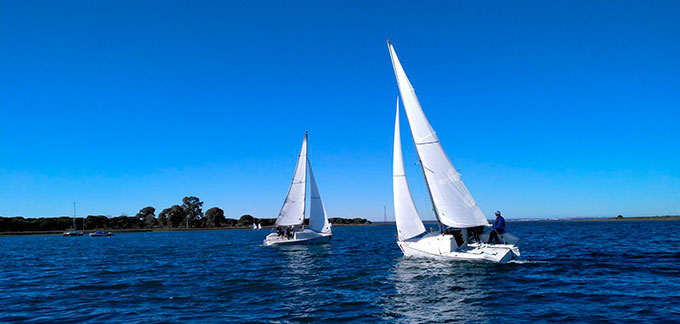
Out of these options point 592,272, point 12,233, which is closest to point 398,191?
point 592,272

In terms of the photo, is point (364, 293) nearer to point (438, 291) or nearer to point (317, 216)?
point (438, 291)

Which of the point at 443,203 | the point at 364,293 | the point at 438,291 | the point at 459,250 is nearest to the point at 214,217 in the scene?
the point at 443,203

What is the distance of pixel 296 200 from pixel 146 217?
148700 millimetres

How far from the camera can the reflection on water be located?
49.1 ft

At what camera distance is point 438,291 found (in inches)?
746

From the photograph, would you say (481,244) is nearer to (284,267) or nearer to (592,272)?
(592,272)

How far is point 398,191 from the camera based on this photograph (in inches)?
1270

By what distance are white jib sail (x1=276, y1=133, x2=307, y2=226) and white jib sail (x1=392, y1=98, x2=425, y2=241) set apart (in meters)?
24.6

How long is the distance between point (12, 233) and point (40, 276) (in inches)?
5338

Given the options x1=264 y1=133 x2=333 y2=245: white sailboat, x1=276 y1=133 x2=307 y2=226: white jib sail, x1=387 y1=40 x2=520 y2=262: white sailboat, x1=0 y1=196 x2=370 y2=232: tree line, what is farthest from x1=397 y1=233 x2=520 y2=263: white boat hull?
x1=0 y1=196 x2=370 y2=232: tree line

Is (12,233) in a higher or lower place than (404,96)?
lower

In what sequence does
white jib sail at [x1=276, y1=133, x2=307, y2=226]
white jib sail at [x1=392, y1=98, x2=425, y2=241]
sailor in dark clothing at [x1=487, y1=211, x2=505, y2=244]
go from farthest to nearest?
white jib sail at [x1=276, y1=133, x2=307, y2=226], white jib sail at [x1=392, y1=98, x2=425, y2=241], sailor in dark clothing at [x1=487, y1=211, x2=505, y2=244]

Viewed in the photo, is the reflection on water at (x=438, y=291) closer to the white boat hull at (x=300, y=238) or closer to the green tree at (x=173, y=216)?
the white boat hull at (x=300, y=238)

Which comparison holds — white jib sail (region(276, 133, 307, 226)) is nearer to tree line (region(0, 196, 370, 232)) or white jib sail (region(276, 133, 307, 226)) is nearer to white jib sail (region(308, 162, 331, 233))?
white jib sail (region(308, 162, 331, 233))
